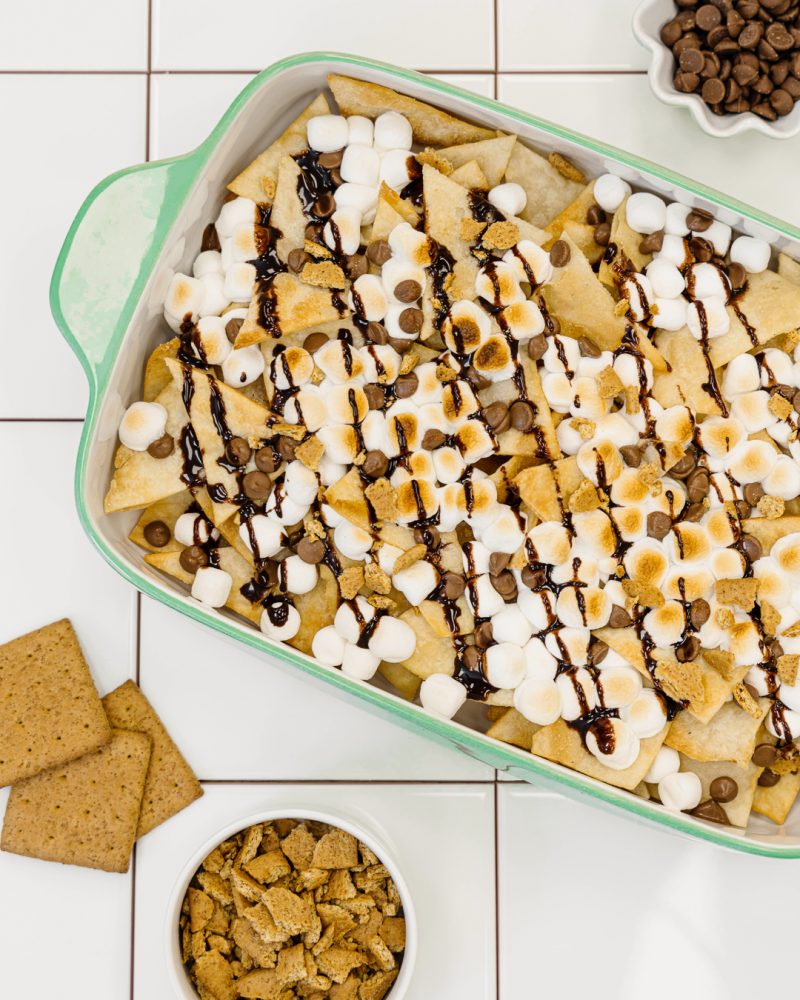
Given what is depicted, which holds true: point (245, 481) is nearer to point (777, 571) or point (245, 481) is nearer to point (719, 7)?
point (777, 571)

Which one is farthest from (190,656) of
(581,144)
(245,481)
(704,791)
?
(581,144)

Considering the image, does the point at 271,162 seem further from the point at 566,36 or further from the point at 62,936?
the point at 62,936

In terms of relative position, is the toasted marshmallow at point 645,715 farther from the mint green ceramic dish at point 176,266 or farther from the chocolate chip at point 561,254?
the chocolate chip at point 561,254

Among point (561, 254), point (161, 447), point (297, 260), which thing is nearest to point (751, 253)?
point (561, 254)

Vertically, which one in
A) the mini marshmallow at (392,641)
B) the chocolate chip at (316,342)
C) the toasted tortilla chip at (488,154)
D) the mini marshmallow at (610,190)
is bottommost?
the mini marshmallow at (392,641)

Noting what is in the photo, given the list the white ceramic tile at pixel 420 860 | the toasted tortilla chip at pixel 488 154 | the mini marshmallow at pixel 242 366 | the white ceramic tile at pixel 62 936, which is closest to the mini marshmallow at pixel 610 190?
the toasted tortilla chip at pixel 488 154

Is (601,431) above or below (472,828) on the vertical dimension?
above
